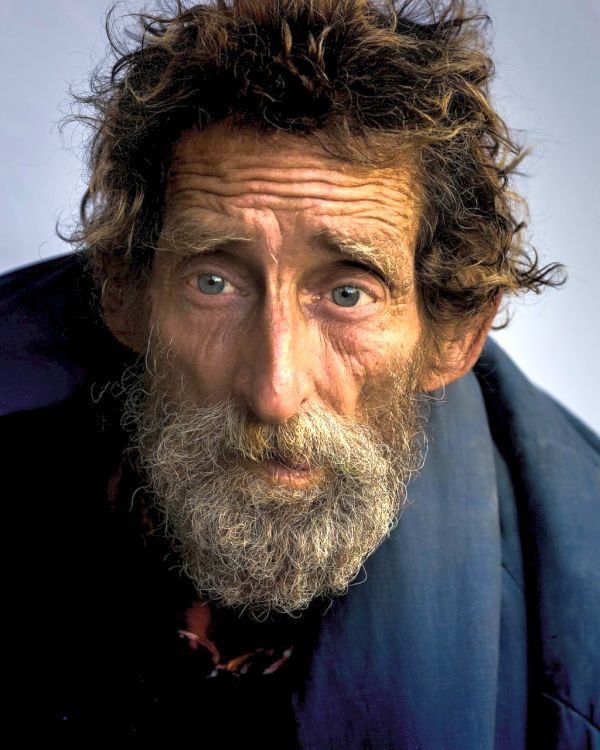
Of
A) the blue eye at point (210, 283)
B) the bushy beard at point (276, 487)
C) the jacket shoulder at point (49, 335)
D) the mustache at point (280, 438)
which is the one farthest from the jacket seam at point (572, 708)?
the jacket shoulder at point (49, 335)

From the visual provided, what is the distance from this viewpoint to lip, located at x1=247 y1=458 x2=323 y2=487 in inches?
60.8

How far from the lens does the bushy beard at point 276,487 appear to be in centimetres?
153

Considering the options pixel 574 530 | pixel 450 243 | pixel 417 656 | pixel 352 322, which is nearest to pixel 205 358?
pixel 352 322

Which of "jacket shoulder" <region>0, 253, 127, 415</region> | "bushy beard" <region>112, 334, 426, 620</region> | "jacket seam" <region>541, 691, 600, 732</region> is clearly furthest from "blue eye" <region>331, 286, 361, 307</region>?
"jacket seam" <region>541, 691, 600, 732</region>

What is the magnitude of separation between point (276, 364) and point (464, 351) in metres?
0.56

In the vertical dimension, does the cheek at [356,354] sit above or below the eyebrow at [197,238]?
below

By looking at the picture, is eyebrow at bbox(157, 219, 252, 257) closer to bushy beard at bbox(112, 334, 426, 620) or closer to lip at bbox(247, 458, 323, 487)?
bushy beard at bbox(112, 334, 426, 620)

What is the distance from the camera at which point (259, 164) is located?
1517 mm

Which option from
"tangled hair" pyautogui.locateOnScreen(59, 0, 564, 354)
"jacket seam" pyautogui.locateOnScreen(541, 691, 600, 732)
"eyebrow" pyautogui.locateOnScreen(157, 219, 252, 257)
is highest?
"tangled hair" pyautogui.locateOnScreen(59, 0, 564, 354)

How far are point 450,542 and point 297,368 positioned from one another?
0.53m

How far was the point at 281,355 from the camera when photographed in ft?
4.75

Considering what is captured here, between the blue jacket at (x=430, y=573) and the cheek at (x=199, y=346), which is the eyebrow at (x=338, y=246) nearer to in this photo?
the cheek at (x=199, y=346)

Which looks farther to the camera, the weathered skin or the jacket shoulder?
the jacket shoulder

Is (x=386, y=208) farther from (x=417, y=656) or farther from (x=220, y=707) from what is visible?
(x=220, y=707)
